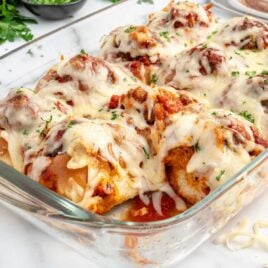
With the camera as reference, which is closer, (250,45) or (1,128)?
(1,128)

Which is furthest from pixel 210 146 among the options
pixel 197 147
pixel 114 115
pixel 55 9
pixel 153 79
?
pixel 55 9

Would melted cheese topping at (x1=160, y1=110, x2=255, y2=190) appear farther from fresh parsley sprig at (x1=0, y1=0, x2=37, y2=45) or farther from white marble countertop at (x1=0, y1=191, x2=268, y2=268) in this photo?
fresh parsley sprig at (x1=0, y1=0, x2=37, y2=45)

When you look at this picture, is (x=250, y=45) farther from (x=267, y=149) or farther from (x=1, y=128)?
(x=1, y=128)

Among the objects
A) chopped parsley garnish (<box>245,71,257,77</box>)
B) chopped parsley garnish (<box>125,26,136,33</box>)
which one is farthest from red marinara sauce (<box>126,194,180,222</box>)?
chopped parsley garnish (<box>125,26,136,33</box>)

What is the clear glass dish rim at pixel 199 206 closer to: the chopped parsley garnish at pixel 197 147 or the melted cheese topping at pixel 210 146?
the melted cheese topping at pixel 210 146

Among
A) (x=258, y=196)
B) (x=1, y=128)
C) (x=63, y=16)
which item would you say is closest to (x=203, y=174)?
(x=258, y=196)

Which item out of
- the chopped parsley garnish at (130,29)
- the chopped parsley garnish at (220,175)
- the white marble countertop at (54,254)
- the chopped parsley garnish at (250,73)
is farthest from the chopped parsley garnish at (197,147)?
the chopped parsley garnish at (130,29)
